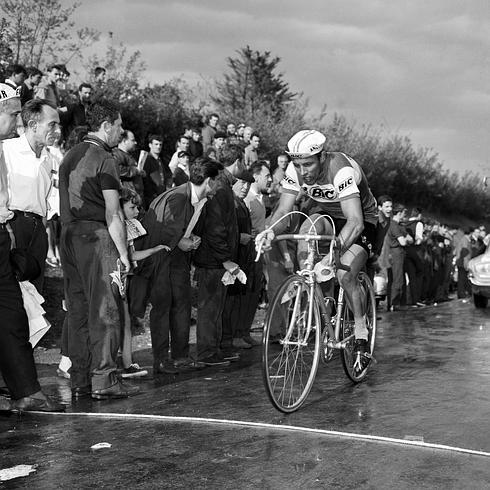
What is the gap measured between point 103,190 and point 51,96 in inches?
284

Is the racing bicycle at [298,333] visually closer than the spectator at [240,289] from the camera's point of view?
Yes

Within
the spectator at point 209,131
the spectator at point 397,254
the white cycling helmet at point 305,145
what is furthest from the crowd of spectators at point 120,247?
the spectator at point 397,254

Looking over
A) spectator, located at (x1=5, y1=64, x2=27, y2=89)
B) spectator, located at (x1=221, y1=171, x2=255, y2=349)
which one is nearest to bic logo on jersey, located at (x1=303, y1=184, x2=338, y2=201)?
spectator, located at (x1=221, y1=171, x2=255, y2=349)

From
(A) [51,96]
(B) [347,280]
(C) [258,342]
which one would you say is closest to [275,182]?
(A) [51,96]

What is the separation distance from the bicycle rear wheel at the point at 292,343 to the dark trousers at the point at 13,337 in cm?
186

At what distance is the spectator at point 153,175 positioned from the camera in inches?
595

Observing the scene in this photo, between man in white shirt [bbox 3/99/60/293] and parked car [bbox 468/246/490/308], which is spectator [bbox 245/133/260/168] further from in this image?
man in white shirt [bbox 3/99/60/293]

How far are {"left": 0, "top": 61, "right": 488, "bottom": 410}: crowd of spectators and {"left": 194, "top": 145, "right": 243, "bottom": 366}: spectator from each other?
0.01 m

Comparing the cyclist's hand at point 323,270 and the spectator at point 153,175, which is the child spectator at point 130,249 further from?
the spectator at point 153,175

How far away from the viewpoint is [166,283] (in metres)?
8.97

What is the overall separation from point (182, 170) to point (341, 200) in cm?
720

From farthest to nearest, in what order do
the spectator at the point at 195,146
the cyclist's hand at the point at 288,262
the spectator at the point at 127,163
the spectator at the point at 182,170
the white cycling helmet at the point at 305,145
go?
the spectator at the point at 195,146, the spectator at the point at 182,170, the cyclist's hand at the point at 288,262, the spectator at the point at 127,163, the white cycling helmet at the point at 305,145

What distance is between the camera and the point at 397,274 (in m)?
18.4

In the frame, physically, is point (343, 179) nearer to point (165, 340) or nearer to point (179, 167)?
point (165, 340)
